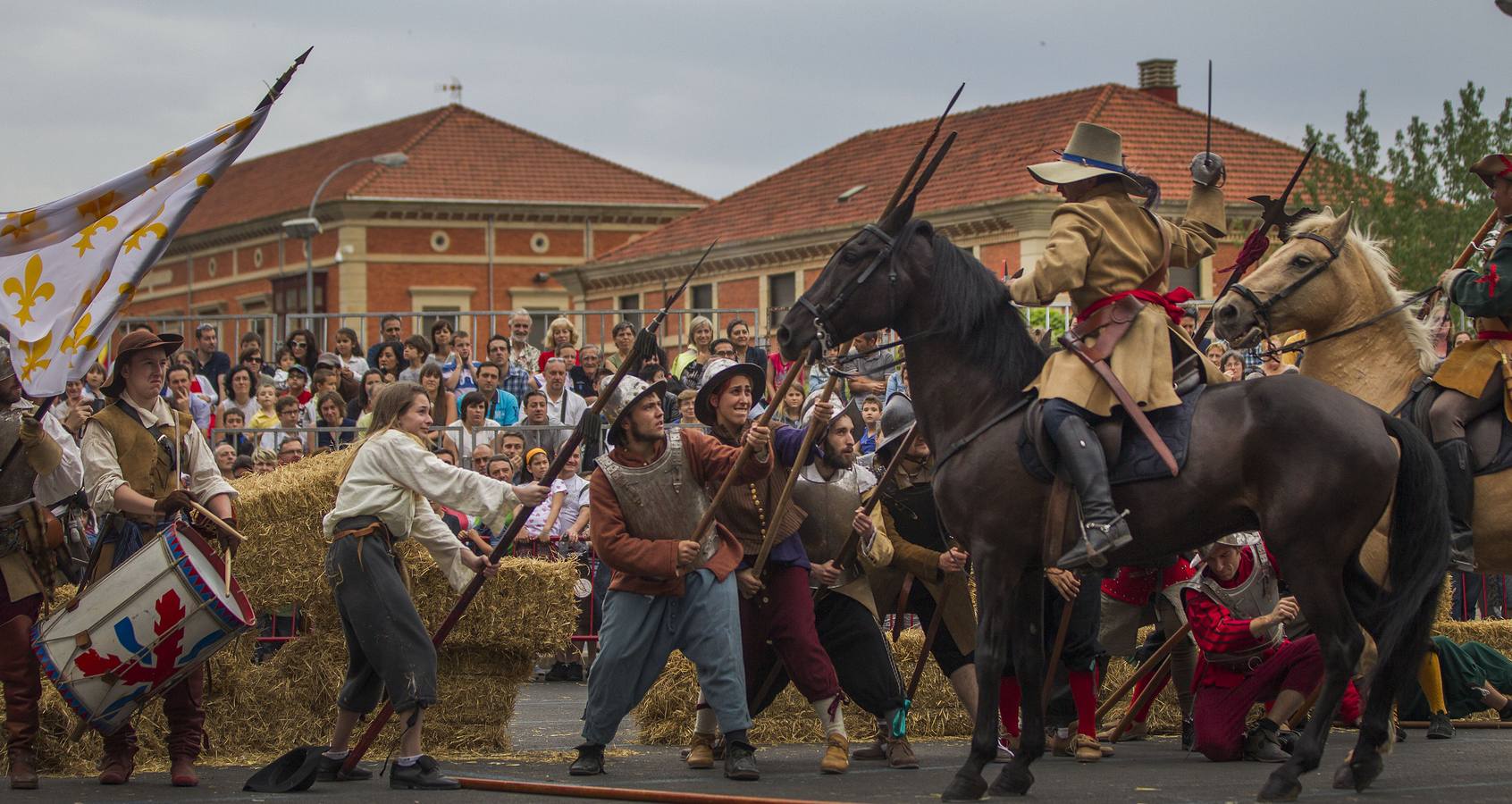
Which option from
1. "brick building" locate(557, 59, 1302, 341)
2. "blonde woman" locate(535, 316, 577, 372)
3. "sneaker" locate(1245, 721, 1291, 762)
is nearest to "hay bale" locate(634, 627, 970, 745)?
"sneaker" locate(1245, 721, 1291, 762)

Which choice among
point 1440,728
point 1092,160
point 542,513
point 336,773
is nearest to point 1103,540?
point 1092,160

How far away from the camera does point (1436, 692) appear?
421 inches

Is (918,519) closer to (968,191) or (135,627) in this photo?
(135,627)

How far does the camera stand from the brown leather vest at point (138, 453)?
30.0ft

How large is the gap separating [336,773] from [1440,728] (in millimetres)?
6203

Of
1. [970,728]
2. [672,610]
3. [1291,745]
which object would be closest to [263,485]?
[672,610]

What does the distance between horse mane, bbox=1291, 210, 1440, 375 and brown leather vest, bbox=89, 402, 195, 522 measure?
19.7ft

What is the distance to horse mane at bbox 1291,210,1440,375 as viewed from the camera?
9.50 meters

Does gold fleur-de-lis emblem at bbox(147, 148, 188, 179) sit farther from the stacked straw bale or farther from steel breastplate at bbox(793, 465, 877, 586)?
steel breastplate at bbox(793, 465, 877, 586)

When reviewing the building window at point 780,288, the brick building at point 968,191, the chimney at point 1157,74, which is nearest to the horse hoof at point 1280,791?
the brick building at point 968,191

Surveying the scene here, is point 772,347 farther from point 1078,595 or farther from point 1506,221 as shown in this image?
point 1506,221

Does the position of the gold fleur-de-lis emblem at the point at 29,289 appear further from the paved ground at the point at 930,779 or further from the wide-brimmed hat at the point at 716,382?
the wide-brimmed hat at the point at 716,382

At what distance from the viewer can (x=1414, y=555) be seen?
8.29m

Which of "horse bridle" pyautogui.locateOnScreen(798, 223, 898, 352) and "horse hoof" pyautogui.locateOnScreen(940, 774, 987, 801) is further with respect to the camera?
"horse bridle" pyautogui.locateOnScreen(798, 223, 898, 352)
